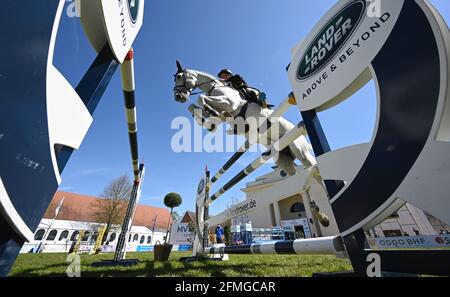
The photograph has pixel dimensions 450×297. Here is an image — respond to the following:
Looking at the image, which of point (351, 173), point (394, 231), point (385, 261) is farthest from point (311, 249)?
point (394, 231)

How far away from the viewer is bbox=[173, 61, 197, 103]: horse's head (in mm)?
2803

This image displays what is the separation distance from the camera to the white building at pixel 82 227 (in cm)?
1402

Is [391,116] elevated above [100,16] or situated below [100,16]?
below

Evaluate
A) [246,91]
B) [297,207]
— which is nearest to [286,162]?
[246,91]

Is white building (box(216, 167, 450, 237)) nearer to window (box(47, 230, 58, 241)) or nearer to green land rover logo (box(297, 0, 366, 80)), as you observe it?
green land rover logo (box(297, 0, 366, 80))

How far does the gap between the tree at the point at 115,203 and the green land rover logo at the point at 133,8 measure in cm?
1924

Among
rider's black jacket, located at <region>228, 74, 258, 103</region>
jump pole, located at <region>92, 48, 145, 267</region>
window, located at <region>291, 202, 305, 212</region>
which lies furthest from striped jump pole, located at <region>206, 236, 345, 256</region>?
window, located at <region>291, 202, 305, 212</region>

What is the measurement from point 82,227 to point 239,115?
22.4 m

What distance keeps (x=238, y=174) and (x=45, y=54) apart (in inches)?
102

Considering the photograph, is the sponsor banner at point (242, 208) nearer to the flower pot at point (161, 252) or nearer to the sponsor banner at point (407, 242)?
the flower pot at point (161, 252)

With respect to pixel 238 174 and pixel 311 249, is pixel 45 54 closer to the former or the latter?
pixel 311 249

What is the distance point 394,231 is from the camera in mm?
11352

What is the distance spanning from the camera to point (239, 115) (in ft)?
8.41
